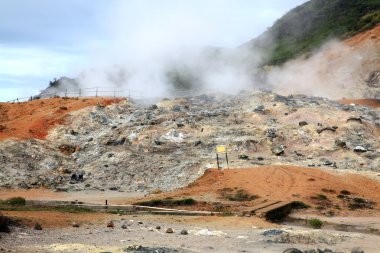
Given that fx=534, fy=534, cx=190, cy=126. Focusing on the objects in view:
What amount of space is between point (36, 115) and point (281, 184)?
83.7 feet

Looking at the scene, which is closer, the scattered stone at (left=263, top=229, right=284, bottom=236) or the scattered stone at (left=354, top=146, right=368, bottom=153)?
the scattered stone at (left=263, top=229, right=284, bottom=236)

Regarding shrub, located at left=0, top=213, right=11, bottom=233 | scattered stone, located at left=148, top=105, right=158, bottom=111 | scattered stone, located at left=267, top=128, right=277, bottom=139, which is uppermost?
scattered stone, located at left=148, top=105, right=158, bottom=111

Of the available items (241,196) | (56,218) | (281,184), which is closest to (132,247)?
(56,218)

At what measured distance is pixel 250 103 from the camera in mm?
45719

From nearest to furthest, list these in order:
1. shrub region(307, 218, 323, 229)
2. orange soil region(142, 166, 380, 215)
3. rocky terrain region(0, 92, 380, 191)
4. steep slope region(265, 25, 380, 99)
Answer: shrub region(307, 218, 323, 229) → orange soil region(142, 166, 380, 215) → rocky terrain region(0, 92, 380, 191) → steep slope region(265, 25, 380, 99)

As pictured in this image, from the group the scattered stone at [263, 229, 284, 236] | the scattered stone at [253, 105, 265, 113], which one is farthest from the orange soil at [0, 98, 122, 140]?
the scattered stone at [263, 229, 284, 236]

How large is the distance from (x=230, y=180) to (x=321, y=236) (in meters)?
13.4

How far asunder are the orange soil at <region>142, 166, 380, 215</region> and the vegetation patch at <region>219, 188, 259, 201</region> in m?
0.26

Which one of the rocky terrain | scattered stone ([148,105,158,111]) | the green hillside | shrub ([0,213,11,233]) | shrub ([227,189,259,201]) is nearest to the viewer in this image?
shrub ([0,213,11,233])

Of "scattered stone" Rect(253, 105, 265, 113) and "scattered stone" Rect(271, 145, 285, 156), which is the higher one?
Answer: "scattered stone" Rect(253, 105, 265, 113)

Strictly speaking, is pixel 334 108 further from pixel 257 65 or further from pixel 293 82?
pixel 257 65

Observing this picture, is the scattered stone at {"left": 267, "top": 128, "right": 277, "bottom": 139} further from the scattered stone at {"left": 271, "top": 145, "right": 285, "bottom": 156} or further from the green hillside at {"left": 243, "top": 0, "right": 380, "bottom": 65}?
the green hillside at {"left": 243, "top": 0, "right": 380, "bottom": 65}

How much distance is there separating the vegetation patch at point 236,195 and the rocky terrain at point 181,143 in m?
3.70

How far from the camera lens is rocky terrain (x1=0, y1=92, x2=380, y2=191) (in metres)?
33.4
